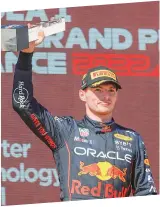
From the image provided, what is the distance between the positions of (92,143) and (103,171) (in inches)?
7.1

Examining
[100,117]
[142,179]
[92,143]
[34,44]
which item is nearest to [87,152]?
[92,143]

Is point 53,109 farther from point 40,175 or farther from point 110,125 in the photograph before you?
point 110,125

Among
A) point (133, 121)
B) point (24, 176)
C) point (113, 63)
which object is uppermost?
point (113, 63)

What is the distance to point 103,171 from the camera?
446cm

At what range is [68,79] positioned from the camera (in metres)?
6.92

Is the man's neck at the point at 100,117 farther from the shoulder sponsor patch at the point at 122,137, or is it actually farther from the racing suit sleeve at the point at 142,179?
the racing suit sleeve at the point at 142,179

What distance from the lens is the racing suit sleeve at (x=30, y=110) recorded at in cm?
434

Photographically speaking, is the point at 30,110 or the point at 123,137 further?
the point at 123,137

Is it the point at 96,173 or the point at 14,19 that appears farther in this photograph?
the point at 14,19

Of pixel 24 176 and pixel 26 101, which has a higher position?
pixel 26 101

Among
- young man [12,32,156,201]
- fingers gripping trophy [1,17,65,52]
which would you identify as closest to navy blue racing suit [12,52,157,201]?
young man [12,32,156,201]

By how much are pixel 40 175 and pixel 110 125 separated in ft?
8.18

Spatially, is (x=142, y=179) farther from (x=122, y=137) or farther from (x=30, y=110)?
(x=30, y=110)

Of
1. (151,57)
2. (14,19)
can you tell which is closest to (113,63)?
(151,57)
